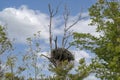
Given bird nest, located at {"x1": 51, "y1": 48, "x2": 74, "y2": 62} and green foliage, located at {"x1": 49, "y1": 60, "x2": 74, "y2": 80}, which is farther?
bird nest, located at {"x1": 51, "y1": 48, "x2": 74, "y2": 62}

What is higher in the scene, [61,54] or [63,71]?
[61,54]

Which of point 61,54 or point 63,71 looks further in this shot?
point 61,54

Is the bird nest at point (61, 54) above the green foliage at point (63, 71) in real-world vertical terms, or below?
above

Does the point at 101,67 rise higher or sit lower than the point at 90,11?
lower

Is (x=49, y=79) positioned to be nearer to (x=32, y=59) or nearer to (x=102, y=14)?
(x=102, y=14)

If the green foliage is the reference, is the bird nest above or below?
above

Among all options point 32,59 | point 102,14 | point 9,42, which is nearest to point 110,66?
point 102,14

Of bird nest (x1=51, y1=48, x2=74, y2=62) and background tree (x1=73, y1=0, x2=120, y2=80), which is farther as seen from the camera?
bird nest (x1=51, y1=48, x2=74, y2=62)

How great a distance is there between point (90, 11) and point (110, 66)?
4592mm

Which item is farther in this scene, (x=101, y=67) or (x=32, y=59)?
(x=32, y=59)

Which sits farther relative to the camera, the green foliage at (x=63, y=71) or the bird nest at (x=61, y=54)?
the bird nest at (x=61, y=54)

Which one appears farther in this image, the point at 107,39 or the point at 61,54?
the point at 61,54

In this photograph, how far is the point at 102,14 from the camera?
21.7 meters

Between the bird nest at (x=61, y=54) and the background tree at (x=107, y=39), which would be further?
the bird nest at (x=61, y=54)
